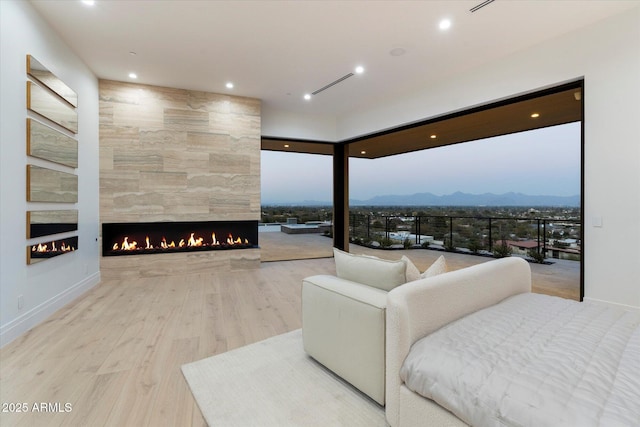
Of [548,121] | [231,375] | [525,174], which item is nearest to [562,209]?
[525,174]

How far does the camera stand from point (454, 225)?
6957mm

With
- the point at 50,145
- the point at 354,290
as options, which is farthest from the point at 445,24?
the point at 50,145

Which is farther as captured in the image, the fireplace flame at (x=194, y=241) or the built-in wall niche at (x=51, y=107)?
the fireplace flame at (x=194, y=241)

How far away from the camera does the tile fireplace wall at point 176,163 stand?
15.7 feet

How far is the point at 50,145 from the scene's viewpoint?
10.6ft

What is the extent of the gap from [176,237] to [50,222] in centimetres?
232

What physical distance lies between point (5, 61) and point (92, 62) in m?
1.80

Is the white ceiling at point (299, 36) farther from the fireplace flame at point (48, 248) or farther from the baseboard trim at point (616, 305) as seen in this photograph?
the baseboard trim at point (616, 305)

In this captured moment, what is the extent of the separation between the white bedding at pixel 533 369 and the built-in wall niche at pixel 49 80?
3966mm

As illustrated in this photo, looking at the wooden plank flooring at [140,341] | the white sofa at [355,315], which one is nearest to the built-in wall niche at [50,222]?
A: the wooden plank flooring at [140,341]

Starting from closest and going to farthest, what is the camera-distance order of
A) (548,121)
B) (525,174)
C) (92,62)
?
(92,62), (548,121), (525,174)

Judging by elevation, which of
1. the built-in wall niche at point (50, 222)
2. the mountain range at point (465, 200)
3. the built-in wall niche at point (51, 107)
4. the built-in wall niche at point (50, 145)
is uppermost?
the built-in wall niche at point (51, 107)

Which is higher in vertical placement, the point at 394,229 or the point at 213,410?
the point at 394,229

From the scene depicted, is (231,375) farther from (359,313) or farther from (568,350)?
(568,350)
